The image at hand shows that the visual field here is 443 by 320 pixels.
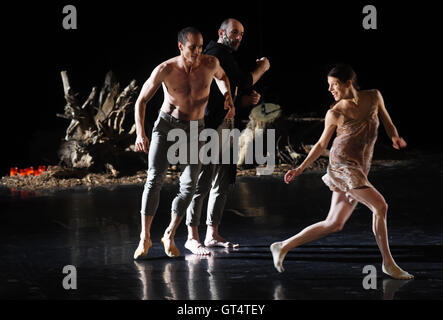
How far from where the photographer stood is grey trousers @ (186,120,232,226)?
5.16 meters

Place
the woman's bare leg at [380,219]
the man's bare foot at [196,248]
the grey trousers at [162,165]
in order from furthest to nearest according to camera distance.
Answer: the man's bare foot at [196,248] < the grey trousers at [162,165] < the woman's bare leg at [380,219]

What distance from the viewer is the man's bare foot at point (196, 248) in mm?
4965

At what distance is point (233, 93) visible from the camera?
209 inches

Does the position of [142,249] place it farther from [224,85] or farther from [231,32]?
[231,32]

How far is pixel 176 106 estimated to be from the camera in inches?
192

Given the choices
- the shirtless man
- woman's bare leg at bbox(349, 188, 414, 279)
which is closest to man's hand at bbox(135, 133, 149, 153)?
the shirtless man

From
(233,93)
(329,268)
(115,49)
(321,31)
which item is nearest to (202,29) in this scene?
(115,49)

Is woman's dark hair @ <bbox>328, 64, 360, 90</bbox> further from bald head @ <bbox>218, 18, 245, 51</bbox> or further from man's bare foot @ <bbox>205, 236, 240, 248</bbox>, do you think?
man's bare foot @ <bbox>205, 236, 240, 248</bbox>

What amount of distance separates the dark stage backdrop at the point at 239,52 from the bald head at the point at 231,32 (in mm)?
3992

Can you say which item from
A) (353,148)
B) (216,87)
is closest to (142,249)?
(216,87)

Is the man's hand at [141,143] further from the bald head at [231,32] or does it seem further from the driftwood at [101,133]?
the driftwood at [101,133]

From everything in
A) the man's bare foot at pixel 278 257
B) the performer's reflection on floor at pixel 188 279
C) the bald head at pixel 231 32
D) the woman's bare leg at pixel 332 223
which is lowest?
the performer's reflection on floor at pixel 188 279

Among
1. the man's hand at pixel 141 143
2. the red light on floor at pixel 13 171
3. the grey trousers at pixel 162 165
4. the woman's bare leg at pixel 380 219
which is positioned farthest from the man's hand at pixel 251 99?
the red light on floor at pixel 13 171
